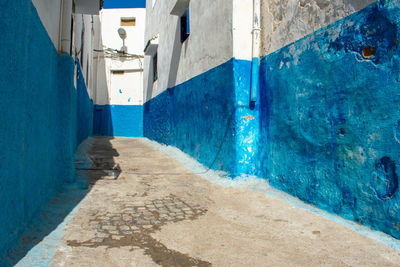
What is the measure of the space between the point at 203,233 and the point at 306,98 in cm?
226

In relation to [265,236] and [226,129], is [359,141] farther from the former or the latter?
[226,129]

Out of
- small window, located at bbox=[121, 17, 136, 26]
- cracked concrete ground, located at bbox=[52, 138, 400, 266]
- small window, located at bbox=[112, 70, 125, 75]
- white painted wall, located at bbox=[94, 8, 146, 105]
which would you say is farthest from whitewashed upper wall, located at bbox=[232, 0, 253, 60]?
small window, located at bbox=[121, 17, 136, 26]

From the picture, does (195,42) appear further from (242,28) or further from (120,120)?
(120,120)

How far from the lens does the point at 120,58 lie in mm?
18812

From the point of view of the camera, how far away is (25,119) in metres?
2.48

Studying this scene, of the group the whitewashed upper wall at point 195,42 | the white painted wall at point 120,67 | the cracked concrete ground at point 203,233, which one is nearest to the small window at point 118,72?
the white painted wall at point 120,67

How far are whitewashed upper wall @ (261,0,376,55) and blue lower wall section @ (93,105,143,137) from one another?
14.6 metres

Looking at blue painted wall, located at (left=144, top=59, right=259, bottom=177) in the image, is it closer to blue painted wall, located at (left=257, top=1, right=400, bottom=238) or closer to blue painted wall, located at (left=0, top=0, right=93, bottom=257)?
blue painted wall, located at (left=257, top=1, right=400, bottom=238)

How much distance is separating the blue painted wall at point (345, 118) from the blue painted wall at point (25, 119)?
10.6 ft

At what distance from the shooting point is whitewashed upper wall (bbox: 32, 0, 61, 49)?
312 cm

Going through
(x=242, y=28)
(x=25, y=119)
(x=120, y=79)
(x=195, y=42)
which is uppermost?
(x=120, y=79)

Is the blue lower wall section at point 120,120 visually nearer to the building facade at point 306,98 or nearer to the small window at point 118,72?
the small window at point 118,72

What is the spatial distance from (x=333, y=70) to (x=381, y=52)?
0.60 meters

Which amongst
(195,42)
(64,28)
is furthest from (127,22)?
(64,28)
